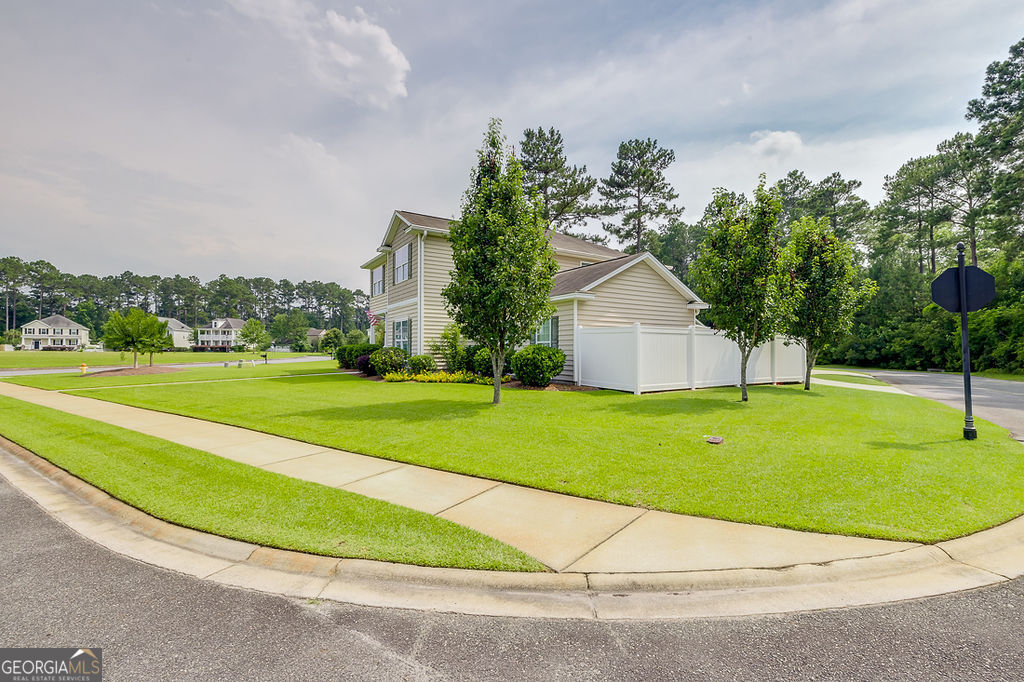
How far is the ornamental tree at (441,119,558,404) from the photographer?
34.9 feet

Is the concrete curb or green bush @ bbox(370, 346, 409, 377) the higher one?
green bush @ bbox(370, 346, 409, 377)

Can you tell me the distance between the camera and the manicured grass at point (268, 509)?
348 centimetres

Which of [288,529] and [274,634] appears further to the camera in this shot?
[288,529]

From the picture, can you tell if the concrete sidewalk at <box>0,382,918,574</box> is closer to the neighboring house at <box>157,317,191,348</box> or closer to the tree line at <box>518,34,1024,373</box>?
the tree line at <box>518,34,1024,373</box>

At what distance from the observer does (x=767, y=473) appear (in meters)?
5.43

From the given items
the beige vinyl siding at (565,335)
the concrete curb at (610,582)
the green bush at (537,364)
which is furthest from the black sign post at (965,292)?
the beige vinyl siding at (565,335)

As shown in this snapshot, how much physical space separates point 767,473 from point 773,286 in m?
7.74

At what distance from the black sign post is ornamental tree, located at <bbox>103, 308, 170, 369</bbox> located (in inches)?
1349

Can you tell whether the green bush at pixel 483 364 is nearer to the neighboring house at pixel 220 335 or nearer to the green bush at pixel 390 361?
the green bush at pixel 390 361

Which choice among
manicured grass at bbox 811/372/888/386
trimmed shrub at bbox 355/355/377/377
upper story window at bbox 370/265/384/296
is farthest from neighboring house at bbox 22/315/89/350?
manicured grass at bbox 811/372/888/386

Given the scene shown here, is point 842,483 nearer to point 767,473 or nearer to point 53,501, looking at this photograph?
point 767,473

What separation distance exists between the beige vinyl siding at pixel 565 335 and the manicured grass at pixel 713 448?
3.23 meters

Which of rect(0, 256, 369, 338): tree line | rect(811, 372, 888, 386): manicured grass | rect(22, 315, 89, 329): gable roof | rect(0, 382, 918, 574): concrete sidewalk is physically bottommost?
rect(811, 372, 888, 386): manicured grass

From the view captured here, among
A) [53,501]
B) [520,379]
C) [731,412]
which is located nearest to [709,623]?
[53,501]
